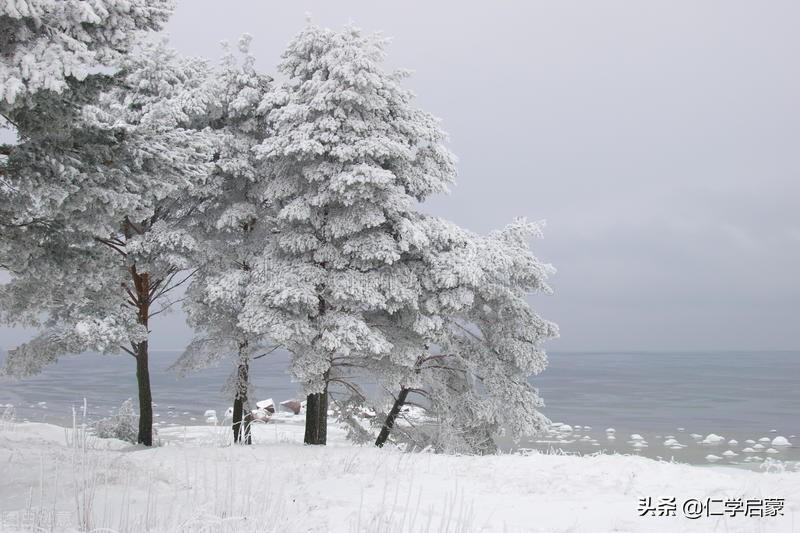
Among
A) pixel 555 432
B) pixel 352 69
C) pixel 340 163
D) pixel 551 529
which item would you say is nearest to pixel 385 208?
pixel 340 163

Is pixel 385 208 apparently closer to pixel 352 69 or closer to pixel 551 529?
pixel 352 69

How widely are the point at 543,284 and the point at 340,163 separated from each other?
655cm

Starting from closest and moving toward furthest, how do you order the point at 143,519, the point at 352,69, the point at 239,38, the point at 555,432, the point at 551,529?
1. the point at 143,519
2. the point at 551,529
3. the point at 352,69
4. the point at 239,38
5. the point at 555,432

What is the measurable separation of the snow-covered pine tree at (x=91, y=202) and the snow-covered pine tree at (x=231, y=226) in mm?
694

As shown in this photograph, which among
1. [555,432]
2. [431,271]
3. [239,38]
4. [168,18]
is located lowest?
[555,432]

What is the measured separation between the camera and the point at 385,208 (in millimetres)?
14164

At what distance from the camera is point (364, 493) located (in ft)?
23.9

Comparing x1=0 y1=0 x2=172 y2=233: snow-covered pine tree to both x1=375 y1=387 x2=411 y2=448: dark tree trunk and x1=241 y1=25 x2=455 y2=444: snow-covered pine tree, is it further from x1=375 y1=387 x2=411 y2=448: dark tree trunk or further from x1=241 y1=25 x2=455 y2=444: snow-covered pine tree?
x1=375 y1=387 x2=411 y2=448: dark tree trunk

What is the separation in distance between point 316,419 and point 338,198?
554cm

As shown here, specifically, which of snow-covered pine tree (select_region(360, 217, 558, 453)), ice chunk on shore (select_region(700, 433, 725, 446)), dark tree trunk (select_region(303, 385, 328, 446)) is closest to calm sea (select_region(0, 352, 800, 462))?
ice chunk on shore (select_region(700, 433, 725, 446))

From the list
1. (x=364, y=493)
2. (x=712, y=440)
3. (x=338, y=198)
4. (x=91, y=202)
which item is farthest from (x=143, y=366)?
(x=712, y=440)

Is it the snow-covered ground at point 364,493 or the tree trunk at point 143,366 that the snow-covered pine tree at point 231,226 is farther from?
the snow-covered ground at point 364,493

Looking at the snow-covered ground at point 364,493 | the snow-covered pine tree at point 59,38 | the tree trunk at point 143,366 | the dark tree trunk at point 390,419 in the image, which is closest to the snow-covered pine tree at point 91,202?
the snow-covered pine tree at point 59,38

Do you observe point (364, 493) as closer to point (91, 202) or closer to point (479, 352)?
point (91, 202)
